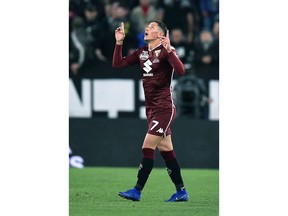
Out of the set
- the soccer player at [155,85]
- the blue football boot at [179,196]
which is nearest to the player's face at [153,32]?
the soccer player at [155,85]

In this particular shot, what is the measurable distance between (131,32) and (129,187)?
13.0ft

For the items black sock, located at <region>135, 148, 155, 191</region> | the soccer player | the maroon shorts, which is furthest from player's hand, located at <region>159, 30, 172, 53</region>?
black sock, located at <region>135, 148, 155, 191</region>

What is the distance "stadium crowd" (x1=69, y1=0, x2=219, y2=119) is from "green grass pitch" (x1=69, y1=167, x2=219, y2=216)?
6.05 ft

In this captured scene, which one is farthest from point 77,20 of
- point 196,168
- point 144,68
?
point 144,68

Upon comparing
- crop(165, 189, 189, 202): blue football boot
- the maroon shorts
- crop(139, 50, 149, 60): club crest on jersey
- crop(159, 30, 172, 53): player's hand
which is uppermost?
crop(159, 30, 172, 53): player's hand

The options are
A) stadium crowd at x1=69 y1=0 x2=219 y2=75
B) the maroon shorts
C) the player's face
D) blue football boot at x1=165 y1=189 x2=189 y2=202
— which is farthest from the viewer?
stadium crowd at x1=69 y1=0 x2=219 y2=75

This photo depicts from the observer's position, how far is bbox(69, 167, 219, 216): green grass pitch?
10.4 metres

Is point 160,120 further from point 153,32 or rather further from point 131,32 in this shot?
point 131,32

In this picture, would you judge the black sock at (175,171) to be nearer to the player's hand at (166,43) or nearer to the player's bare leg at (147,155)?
the player's bare leg at (147,155)

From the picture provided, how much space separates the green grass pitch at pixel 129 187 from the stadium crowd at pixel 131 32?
1843 millimetres

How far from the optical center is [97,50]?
16.1 metres

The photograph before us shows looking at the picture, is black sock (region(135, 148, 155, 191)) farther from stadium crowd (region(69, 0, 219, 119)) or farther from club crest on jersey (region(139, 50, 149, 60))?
stadium crowd (region(69, 0, 219, 119))
